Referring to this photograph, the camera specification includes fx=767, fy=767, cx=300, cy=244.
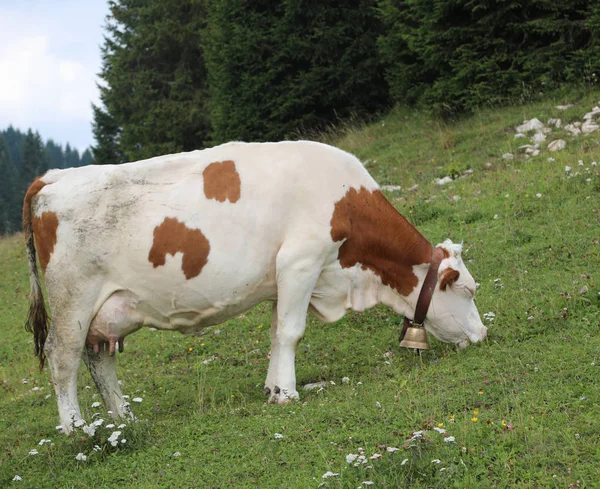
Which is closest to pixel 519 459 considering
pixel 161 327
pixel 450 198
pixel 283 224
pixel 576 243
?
pixel 283 224

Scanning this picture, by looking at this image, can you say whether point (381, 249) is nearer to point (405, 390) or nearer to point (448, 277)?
point (448, 277)

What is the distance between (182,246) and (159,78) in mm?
24820

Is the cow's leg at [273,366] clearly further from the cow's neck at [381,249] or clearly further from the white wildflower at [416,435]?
the white wildflower at [416,435]

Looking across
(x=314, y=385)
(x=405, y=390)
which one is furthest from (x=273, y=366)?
(x=405, y=390)

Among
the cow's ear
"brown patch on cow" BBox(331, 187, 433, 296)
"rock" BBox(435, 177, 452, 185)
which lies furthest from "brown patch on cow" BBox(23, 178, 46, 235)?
"rock" BBox(435, 177, 452, 185)

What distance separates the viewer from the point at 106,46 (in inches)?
1422

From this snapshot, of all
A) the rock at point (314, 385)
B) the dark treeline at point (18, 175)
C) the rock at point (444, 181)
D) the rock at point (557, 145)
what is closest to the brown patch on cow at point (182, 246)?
the rock at point (314, 385)

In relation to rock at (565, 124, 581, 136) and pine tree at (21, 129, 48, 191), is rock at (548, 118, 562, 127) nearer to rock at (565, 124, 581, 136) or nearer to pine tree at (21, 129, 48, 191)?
rock at (565, 124, 581, 136)

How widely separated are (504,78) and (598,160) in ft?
17.1

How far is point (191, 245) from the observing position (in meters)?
7.17

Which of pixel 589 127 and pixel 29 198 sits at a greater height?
pixel 29 198

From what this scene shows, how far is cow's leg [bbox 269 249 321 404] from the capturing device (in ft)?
23.8

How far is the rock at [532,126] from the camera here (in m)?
15.1

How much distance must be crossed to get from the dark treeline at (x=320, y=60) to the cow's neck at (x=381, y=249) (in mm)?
9925
